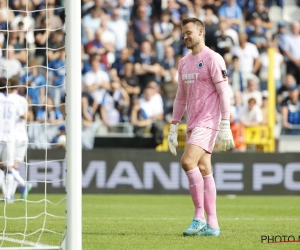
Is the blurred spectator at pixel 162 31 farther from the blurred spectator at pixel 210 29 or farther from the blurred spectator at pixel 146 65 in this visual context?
the blurred spectator at pixel 210 29

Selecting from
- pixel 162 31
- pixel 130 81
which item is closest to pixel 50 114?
pixel 130 81

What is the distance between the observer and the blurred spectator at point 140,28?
20109mm

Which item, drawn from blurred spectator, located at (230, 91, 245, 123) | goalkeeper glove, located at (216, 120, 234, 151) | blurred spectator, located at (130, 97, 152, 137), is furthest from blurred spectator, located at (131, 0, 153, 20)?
goalkeeper glove, located at (216, 120, 234, 151)

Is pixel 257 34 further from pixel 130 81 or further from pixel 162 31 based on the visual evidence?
pixel 130 81

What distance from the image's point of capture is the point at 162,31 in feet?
66.5

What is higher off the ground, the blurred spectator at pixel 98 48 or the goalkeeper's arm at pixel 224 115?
the blurred spectator at pixel 98 48

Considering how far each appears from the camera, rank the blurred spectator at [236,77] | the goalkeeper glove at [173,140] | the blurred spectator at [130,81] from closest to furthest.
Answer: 1. the goalkeeper glove at [173,140]
2. the blurred spectator at [130,81]
3. the blurred spectator at [236,77]

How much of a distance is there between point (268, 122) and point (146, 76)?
319 centimetres

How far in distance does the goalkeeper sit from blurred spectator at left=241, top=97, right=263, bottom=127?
9.49m

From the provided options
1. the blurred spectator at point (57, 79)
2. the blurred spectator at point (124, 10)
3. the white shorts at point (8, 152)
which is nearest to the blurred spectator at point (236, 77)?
the blurred spectator at point (124, 10)

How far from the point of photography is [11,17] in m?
19.0

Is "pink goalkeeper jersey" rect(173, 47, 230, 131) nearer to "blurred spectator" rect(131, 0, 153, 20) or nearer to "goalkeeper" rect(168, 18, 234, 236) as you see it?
"goalkeeper" rect(168, 18, 234, 236)

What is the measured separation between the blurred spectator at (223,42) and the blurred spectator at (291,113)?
6.25 feet

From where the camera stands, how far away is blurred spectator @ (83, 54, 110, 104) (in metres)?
18.8
